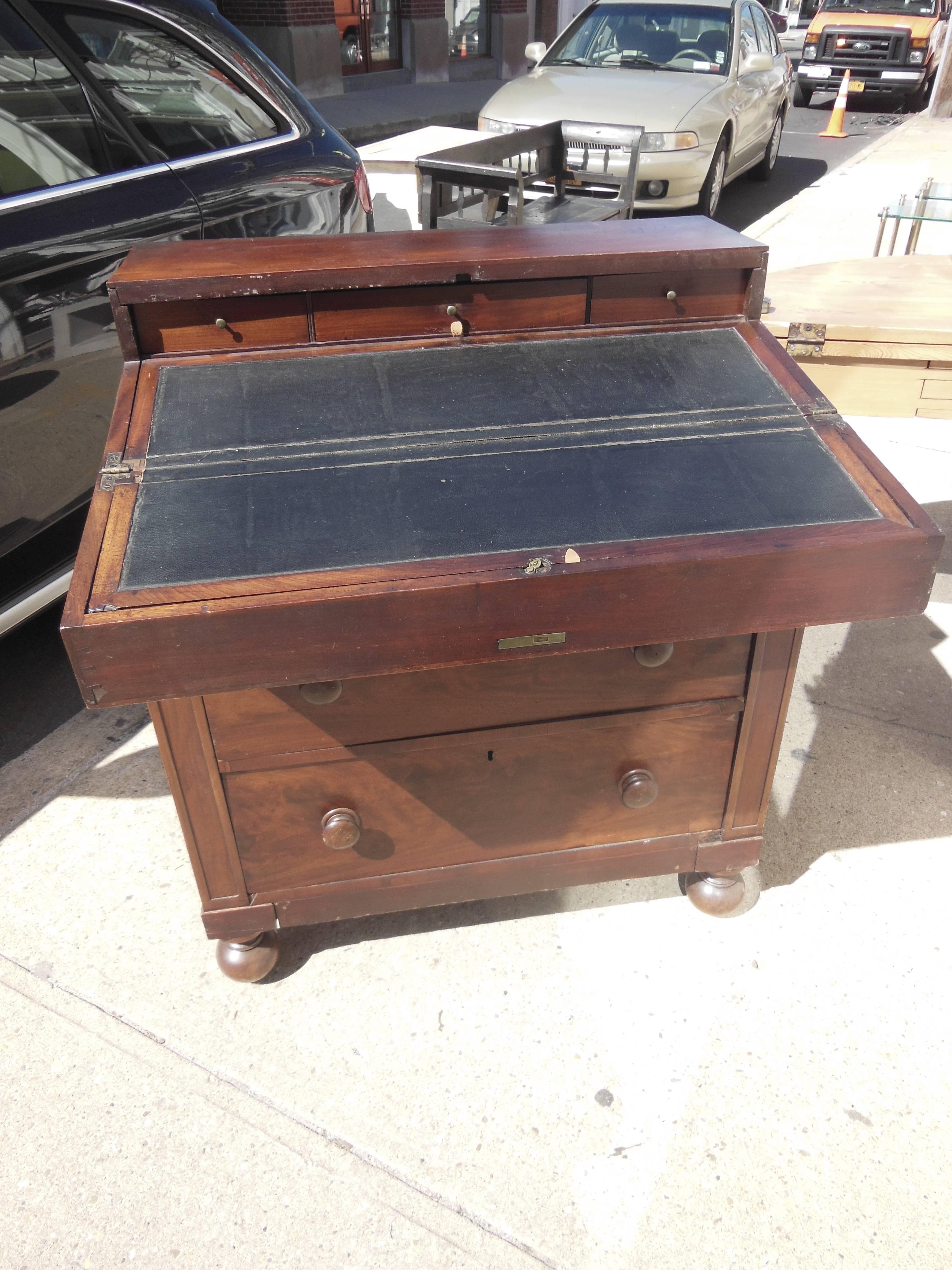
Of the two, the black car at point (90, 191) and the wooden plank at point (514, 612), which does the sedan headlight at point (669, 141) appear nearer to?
the black car at point (90, 191)

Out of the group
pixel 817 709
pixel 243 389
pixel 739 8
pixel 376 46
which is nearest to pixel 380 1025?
pixel 243 389

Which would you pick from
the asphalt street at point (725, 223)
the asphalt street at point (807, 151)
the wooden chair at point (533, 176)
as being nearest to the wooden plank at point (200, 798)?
the asphalt street at point (725, 223)

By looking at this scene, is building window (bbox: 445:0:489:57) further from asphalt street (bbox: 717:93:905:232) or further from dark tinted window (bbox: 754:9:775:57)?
dark tinted window (bbox: 754:9:775:57)

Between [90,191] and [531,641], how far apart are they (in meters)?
1.98

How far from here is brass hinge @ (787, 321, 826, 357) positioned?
227 centimetres

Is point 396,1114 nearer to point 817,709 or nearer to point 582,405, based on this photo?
point 582,405

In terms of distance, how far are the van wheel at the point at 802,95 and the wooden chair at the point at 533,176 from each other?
34.4 ft

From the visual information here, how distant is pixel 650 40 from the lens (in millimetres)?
7434

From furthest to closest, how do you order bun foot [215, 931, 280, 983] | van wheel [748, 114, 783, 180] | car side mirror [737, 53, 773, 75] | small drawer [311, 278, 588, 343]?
van wheel [748, 114, 783, 180], car side mirror [737, 53, 773, 75], bun foot [215, 931, 280, 983], small drawer [311, 278, 588, 343]

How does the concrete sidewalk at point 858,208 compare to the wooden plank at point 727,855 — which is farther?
the concrete sidewalk at point 858,208

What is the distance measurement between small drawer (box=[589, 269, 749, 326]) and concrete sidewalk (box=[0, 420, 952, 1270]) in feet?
4.04

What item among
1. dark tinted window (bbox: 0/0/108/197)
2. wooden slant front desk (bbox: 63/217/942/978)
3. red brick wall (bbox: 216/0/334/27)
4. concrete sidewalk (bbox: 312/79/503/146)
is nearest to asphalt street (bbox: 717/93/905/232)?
concrete sidewalk (bbox: 312/79/503/146)

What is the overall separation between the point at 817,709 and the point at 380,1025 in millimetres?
1545

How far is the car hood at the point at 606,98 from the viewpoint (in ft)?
21.0
